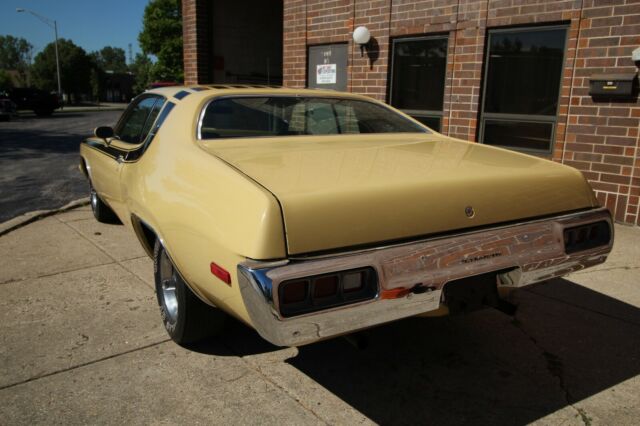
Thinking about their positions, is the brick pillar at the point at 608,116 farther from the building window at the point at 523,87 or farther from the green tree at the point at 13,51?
the green tree at the point at 13,51

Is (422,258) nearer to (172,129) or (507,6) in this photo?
(172,129)

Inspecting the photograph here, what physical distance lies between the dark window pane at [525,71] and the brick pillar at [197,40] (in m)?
6.64

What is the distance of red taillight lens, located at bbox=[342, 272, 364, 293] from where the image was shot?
7.09 ft

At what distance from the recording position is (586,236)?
2.83 m

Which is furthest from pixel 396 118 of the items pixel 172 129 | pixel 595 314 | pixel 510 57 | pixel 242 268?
pixel 510 57

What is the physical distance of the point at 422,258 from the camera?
2.31 m

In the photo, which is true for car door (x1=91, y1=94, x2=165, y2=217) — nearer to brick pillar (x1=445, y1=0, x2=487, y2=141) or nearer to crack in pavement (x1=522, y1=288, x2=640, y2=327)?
crack in pavement (x1=522, y1=288, x2=640, y2=327)

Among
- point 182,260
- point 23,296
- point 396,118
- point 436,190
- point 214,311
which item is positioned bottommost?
point 23,296

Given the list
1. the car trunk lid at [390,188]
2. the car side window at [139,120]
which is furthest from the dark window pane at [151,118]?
the car trunk lid at [390,188]

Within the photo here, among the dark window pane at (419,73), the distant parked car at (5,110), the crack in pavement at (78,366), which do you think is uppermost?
the dark window pane at (419,73)

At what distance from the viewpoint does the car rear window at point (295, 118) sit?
3.35 meters

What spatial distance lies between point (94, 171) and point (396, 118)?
2769 millimetres

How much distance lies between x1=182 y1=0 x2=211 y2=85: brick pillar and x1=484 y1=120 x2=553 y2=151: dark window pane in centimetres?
674

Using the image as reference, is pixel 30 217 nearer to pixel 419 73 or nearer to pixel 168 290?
pixel 168 290
